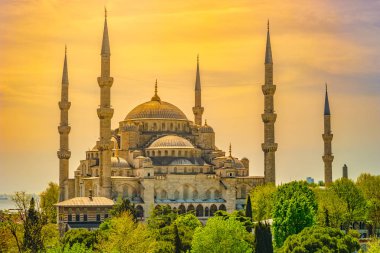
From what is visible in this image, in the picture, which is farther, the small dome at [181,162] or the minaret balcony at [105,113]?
the small dome at [181,162]

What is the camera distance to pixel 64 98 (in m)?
75.8

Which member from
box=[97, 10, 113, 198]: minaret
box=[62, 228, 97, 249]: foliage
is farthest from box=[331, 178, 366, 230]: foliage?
box=[62, 228, 97, 249]: foliage

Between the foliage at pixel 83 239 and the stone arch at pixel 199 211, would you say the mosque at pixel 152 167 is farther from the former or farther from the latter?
the foliage at pixel 83 239

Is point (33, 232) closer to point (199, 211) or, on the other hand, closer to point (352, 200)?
point (352, 200)

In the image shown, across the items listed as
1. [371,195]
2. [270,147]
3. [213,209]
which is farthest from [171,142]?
[371,195]

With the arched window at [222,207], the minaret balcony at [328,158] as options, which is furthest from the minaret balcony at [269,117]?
the arched window at [222,207]

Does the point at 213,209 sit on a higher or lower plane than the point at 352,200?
lower

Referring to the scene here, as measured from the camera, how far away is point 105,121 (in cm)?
6881

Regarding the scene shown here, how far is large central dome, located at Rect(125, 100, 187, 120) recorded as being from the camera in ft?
266

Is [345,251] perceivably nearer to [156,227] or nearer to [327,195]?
[156,227]

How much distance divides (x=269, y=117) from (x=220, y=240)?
31.1m

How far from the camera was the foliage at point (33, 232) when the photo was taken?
116ft

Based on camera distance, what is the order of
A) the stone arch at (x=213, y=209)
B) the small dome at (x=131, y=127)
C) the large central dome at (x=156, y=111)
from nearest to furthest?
1. the stone arch at (x=213, y=209)
2. the small dome at (x=131, y=127)
3. the large central dome at (x=156, y=111)

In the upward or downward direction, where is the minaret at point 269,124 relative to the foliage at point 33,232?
upward
